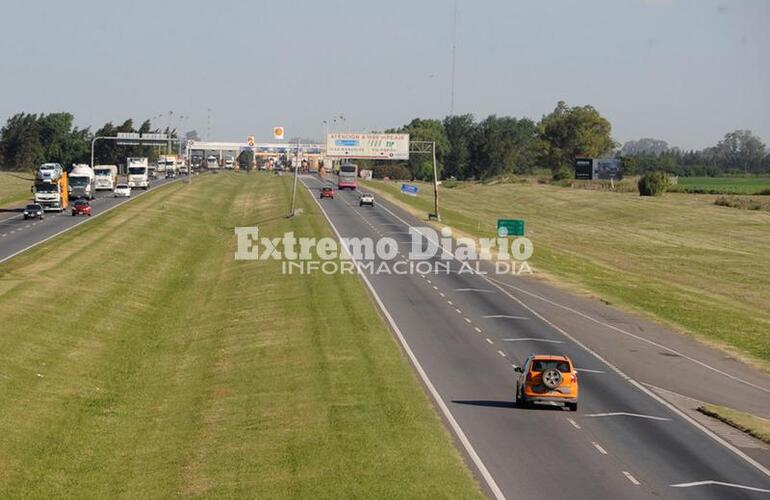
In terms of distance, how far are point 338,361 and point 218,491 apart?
17278mm

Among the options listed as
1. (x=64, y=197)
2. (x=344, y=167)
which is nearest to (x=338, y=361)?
(x=64, y=197)

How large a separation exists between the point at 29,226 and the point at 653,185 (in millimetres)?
110660

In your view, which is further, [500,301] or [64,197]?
[64,197]

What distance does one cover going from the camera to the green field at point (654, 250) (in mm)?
63753

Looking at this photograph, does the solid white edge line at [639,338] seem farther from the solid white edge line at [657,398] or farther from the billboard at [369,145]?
the billboard at [369,145]

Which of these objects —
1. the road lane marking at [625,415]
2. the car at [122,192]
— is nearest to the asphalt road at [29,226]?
the car at [122,192]

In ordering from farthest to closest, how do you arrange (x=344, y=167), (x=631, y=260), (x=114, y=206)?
(x=344, y=167) → (x=114, y=206) → (x=631, y=260)

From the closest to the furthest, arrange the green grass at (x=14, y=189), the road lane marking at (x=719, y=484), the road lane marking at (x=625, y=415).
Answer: the road lane marking at (x=719, y=484) → the road lane marking at (x=625, y=415) → the green grass at (x=14, y=189)

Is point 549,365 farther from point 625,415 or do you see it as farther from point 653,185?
point 653,185

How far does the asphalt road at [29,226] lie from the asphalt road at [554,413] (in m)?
29.8

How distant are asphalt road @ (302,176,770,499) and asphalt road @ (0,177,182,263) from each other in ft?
97.7

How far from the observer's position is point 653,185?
7023 inches

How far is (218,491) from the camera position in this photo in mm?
27719

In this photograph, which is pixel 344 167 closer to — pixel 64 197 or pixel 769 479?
pixel 64 197
